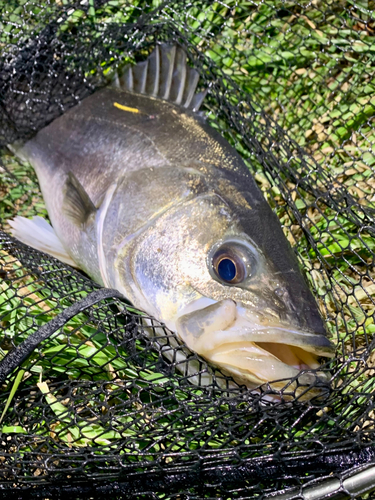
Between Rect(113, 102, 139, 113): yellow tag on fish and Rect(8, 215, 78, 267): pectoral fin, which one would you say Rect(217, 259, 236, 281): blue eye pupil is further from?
Rect(113, 102, 139, 113): yellow tag on fish

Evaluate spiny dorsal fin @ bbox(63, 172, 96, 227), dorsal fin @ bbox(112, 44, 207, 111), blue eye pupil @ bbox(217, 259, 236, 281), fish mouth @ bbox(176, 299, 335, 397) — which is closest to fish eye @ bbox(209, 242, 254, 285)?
blue eye pupil @ bbox(217, 259, 236, 281)

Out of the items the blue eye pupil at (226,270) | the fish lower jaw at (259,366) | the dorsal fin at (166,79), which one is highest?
the dorsal fin at (166,79)

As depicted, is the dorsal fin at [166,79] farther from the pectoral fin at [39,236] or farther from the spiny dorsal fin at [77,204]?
the pectoral fin at [39,236]

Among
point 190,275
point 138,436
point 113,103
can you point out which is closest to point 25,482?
point 138,436

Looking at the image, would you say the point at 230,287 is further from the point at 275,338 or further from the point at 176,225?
the point at 176,225

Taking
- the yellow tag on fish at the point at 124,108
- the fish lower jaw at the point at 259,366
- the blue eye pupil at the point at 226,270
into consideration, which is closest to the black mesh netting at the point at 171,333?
the fish lower jaw at the point at 259,366

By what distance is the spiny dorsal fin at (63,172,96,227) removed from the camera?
279cm

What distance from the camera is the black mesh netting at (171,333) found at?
6.68ft

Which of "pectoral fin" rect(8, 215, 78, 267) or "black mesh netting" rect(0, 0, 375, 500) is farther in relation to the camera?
"pectoral fin" rect(8, 215, 78, 267)

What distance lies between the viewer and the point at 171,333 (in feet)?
7.39

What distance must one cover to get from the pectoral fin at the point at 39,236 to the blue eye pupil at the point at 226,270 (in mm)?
1222

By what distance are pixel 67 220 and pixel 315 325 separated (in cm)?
168

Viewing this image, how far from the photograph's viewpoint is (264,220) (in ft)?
7.96

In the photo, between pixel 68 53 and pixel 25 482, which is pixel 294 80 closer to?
pixel 68 53
